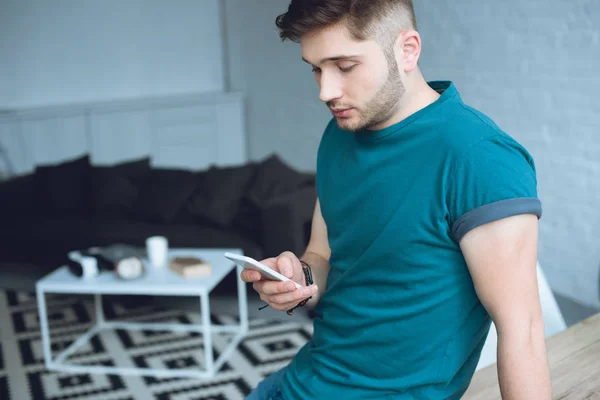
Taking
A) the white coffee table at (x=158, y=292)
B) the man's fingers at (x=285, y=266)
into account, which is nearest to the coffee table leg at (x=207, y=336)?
the white coffee table at (x=158, y=292)

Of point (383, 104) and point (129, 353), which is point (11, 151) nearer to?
point (129, 353)

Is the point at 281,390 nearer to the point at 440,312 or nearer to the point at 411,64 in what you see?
the point at 440,312

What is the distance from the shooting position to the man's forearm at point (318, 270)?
1.33 meters

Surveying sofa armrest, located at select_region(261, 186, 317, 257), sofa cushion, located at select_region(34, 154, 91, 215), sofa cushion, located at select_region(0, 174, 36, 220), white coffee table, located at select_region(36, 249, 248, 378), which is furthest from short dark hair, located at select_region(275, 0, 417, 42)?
sofa cushion, located at select_region(0, 174, 36, 220)

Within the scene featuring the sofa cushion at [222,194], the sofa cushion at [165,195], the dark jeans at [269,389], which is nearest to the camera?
the dark jeans at [269,389]

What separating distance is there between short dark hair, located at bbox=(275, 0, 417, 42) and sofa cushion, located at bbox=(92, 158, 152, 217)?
11.9ft

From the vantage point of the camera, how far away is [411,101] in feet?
3.58

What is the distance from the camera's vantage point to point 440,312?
1059 millimetres

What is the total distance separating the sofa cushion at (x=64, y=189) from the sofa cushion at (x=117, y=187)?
0.25 ft

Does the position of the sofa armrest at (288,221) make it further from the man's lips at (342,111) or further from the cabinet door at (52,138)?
the cabinet door at (52,138)

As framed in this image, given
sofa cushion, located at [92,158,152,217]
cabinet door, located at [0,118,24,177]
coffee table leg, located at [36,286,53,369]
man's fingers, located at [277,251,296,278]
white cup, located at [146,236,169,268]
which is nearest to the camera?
man's fingers, located at [277,251,296,278]

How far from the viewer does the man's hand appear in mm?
1136

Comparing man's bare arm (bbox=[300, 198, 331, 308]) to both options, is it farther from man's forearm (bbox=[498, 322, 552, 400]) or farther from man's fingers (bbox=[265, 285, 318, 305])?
man's forearm (bbox=[498, 322, 552, 400])

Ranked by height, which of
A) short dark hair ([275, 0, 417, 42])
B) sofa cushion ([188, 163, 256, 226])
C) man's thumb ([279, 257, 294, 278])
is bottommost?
sofa cushion ([188, 163, 256, 226])
